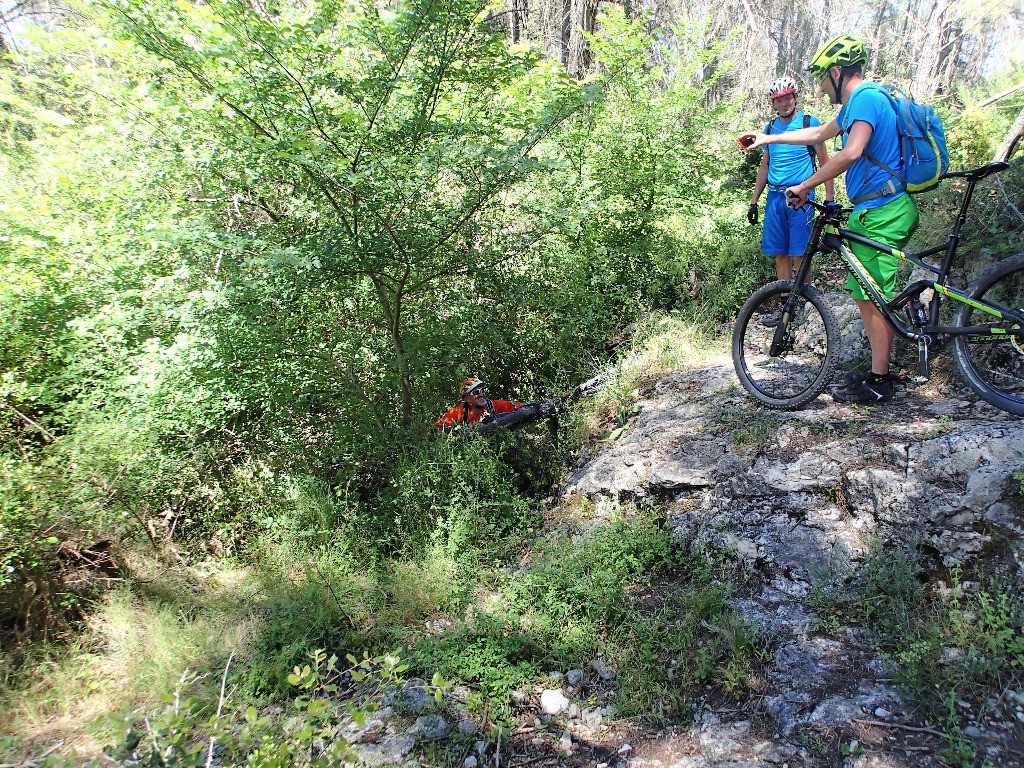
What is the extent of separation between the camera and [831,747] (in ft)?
7.80

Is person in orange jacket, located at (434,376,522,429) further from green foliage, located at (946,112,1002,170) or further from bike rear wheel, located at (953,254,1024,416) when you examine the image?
green foliage, located at (946,112,1002,170)

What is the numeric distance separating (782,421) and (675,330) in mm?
2148

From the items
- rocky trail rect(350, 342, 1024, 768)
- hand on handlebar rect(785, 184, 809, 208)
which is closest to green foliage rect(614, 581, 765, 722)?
rocky trail rect(350, 342, 1024, 768)

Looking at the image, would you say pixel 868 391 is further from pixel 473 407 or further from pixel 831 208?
pixel 473 407

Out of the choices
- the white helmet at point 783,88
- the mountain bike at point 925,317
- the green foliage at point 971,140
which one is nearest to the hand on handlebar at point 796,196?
the mountain bike at point 925,317

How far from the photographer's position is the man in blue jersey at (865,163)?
332 cm

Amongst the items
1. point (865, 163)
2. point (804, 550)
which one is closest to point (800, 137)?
point (865, 163)

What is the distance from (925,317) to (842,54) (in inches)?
A: 65.2

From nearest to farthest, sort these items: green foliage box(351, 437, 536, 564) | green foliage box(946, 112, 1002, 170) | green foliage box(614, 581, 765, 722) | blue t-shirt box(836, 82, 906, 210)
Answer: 1. green foliage box(614, 581, 765, 722)
2. blue t-shirt box(836, 82, 906, 210)
3. green foliage box(351, 437, 536, 564)
4. green foliage box(946, 112, 1002, 170)

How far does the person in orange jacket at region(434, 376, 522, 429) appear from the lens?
5410mm

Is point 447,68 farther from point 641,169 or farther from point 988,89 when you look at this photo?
point 988,89

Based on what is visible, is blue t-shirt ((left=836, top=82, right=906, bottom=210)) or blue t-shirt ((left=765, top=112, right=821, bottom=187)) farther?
blue t-shirt ((left=765, top=112, right=821, bottom=187))

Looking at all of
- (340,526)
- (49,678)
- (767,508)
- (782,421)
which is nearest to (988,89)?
(782,421)

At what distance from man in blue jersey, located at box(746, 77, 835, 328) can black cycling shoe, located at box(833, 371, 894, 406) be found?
4.18ft
